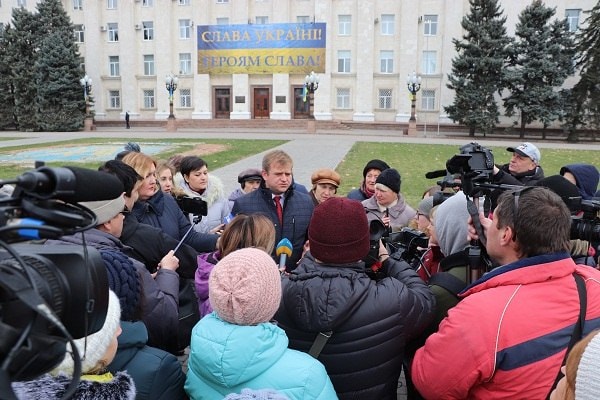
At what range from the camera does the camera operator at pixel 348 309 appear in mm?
2127

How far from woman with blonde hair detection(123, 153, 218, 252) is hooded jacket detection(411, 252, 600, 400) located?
244cm

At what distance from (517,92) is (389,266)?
125 ft

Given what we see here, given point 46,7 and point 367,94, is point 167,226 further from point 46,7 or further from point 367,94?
point 46,7

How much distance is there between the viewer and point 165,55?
4625 cm

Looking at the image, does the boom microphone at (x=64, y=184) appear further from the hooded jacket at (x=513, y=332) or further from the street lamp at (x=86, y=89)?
the street lamp at (x=86, y=89)

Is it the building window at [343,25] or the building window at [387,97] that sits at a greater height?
the building window at [343,25]

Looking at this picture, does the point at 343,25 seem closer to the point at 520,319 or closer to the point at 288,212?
the point at 288,212

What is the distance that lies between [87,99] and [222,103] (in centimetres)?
1149

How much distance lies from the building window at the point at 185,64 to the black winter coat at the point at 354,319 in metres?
46.8

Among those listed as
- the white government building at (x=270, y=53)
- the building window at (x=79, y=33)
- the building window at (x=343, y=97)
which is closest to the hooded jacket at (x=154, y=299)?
the white government building at (x=270, y=53)

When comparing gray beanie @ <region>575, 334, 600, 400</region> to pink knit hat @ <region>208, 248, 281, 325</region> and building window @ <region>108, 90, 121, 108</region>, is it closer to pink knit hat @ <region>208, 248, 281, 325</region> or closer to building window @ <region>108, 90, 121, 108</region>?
pink knit hat @ <region>208, 248, 281, 325</region>

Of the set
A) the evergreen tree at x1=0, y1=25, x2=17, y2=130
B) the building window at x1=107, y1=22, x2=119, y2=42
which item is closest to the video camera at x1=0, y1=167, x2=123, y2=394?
the evergreen tree at x1=0, y1=25, x2=17, y2=130

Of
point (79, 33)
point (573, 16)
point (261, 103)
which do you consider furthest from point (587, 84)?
point (79, 33)

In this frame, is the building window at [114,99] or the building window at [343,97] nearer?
the building window at [343,97]
